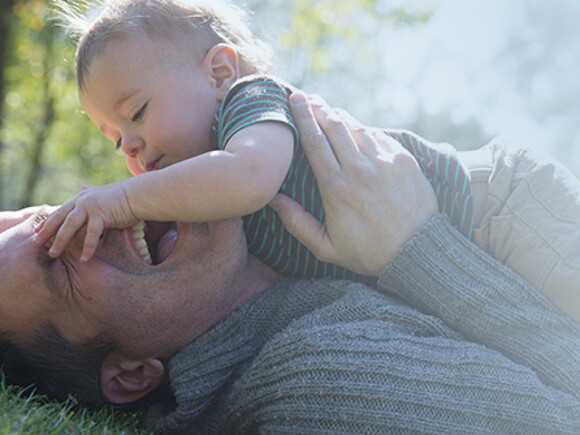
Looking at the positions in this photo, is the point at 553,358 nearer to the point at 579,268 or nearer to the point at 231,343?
the point at 579,268

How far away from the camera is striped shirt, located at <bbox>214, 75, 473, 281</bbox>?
265 cm

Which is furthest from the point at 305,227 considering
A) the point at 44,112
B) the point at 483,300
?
the point at 44,112

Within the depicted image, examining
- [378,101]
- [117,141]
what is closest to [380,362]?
[117,141]

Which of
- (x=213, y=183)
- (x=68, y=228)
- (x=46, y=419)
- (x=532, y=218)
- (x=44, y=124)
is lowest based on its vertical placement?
(x=44, y=124)

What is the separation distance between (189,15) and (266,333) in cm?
153

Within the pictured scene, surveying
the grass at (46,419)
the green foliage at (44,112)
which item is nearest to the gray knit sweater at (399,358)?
the grass at (46,419)

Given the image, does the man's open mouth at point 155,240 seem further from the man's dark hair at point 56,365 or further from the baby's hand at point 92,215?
the man's dark hair at point 56,365

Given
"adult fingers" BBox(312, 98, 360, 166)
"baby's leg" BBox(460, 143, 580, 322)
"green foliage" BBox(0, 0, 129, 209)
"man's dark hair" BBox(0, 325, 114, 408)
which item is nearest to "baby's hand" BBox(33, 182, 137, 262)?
"man's dark hair" BBox(0, 325, 114, 408)

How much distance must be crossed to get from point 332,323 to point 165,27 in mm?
1555

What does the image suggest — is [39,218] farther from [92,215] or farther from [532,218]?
[532,218]

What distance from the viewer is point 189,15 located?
297cm

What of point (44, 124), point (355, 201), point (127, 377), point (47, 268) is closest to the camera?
point (47, 268)

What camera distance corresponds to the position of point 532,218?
2.64 meters

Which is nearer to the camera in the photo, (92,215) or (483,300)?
(92,215)
